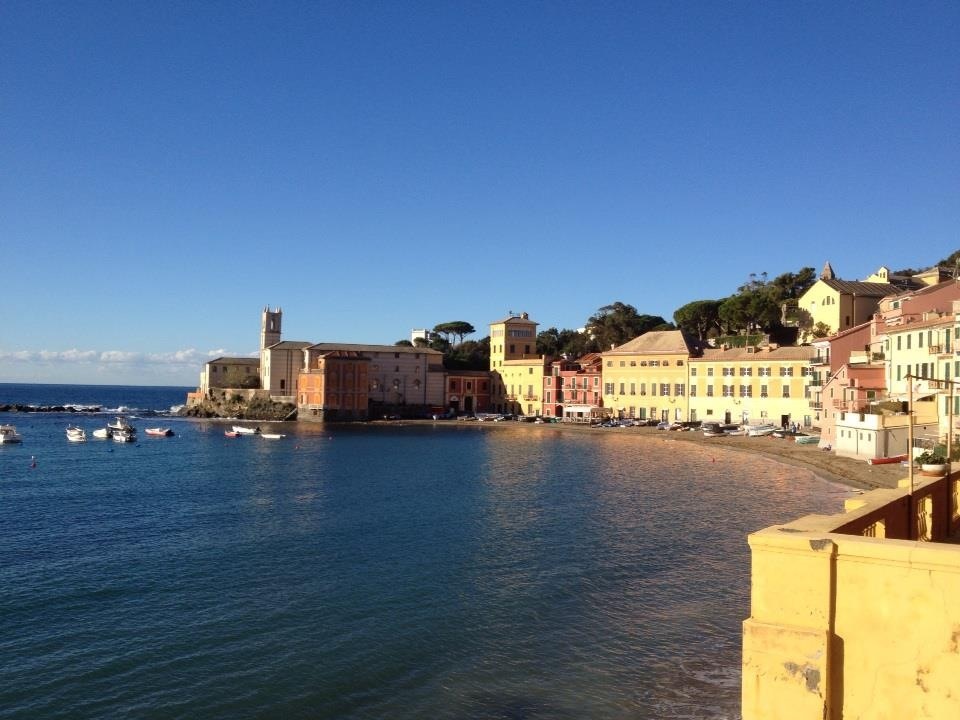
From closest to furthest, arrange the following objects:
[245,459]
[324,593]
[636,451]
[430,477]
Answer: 1. [324,593]
2. [430,477]
3. [245,459]
4. [636,451]

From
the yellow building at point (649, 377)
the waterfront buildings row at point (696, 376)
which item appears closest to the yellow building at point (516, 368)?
the waterfront buildings row at point (696, 376)

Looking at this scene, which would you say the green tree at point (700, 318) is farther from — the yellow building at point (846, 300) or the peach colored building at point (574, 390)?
the yellow building at point (846, 300)

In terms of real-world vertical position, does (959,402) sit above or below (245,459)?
above

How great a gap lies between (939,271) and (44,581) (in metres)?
88.4

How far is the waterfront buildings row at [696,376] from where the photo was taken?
50500 millimetres

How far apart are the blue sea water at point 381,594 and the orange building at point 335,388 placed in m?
61.9

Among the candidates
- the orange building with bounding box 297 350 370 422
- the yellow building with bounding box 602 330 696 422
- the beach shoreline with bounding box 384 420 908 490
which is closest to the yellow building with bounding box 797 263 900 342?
the yellow building with bounding box 602 330 696 422

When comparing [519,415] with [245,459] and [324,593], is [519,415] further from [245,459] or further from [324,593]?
[324,593]

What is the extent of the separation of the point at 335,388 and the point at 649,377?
151ft

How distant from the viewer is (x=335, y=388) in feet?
368

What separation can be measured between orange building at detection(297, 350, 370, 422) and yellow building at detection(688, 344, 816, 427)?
49.4 meters

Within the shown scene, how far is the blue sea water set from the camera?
50.2ft

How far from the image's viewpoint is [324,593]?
22234 millimetres

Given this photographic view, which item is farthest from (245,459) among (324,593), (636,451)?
(324,593)
